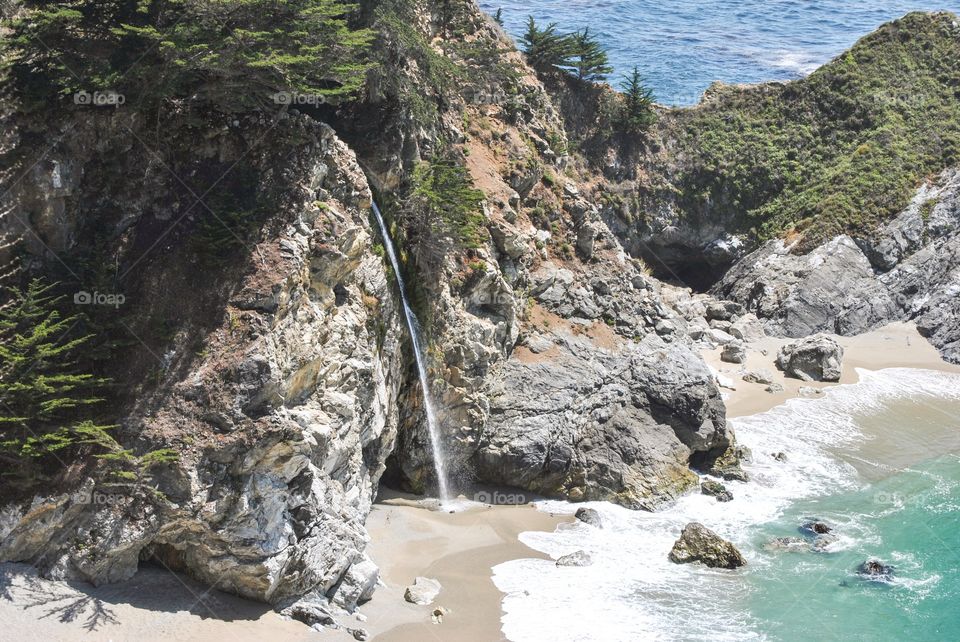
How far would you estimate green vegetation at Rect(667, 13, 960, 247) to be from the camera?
46.2 m

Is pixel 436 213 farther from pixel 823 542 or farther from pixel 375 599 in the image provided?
pixel 823 542

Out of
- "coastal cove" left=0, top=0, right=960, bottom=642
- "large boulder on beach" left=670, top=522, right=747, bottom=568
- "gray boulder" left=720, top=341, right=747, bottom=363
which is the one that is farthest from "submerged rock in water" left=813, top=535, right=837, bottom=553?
"gray boulder" left=720, top=341, right=747, bottom=363

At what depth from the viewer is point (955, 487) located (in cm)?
2791

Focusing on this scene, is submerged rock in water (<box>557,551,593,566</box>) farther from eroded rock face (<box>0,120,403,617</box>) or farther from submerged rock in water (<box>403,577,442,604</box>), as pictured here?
eroded rock face (<box>0,120,403,617</box>)

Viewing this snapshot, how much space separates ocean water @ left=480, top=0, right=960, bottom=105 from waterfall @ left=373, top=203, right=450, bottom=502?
29169 millimetres

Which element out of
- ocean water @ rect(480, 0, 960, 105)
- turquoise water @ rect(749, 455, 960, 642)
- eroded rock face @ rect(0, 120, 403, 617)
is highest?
ocean water @ rect(480, 0, 960, 105)

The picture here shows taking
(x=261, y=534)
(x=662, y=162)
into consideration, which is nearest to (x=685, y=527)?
(x=261, y=534)

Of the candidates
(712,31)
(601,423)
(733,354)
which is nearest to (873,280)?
(733,354)

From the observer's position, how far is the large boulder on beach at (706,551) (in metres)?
22.1

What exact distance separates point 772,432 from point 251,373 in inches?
866

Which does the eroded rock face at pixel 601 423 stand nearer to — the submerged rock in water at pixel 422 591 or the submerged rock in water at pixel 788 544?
the submerged rock in water at pixel 788 544

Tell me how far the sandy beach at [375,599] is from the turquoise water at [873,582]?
641 centimetres

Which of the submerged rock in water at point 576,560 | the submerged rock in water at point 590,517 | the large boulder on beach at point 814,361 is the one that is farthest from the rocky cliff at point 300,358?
the large boulder on beach at point 814,361

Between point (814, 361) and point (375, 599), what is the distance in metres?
25.2
